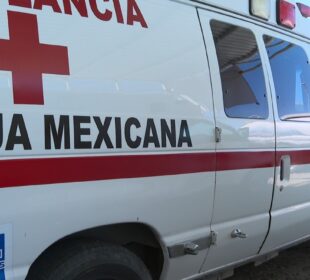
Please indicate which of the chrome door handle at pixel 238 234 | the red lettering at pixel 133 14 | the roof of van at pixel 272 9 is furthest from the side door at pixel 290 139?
the red lettering at pixel 133 14

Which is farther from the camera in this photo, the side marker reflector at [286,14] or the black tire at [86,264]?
the side marker reflector at [286,14]

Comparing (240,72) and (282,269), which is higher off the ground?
(240,72)

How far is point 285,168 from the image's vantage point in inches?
152

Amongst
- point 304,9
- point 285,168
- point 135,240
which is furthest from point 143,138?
point 304,9

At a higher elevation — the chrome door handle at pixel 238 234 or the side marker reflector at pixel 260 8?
the side marker reflector at pixel 260 8

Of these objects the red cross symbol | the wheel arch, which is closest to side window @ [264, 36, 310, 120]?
the wheel arch

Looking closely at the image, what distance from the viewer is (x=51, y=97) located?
7.59 ft

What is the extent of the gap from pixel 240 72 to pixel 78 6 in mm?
1427

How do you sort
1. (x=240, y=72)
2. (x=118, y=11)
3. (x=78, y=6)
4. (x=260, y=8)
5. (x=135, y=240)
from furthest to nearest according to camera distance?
(x=260, y=8) < (x=240, y=72) < (x=135, y=240) < (x=118, y=11) < (x=78, y=6)

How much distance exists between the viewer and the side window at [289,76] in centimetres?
387

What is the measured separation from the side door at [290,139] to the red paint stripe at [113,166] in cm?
42

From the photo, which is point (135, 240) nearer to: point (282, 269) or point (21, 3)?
point (21, 3)

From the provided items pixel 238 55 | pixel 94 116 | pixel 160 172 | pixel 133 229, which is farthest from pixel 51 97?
pixel 238 55

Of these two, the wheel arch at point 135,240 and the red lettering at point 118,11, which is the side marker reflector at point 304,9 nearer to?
the red lettering at point 118,11
